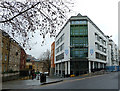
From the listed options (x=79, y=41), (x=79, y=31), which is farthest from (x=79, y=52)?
(x=79, y=31)

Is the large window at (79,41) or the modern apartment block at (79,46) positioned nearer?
the modern apartment block at (79,46)

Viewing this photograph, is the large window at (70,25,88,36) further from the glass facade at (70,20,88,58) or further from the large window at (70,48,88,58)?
the large window at (70,48,88,58)

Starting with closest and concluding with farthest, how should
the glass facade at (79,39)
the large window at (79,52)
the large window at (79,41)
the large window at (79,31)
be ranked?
the large window at (79,52), the glass facade at (79,39), the large window at (79,41), the large window at (79,31)

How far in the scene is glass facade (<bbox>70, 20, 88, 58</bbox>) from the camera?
4925 cm

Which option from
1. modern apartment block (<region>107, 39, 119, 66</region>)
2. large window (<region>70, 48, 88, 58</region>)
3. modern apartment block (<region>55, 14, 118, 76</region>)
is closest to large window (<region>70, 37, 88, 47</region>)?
modern apartment block (<region>55, 14, 118, 76</region>)

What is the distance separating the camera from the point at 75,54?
4928 cm

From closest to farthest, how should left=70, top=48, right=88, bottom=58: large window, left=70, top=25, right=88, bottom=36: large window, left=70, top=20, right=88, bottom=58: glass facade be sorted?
left=70, top=48, right=88, bottom=58: large window, left=70, top=20, right=88, bottom=58: glass facade, left=70, top=25, right=88, bottom=36: large window

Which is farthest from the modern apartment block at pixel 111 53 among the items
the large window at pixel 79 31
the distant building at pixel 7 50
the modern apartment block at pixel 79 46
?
the distant building at pixel 7 50

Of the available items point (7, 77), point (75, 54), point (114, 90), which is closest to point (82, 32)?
point (75, 54)

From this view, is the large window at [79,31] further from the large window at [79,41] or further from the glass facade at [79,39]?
the large window at [79,41]

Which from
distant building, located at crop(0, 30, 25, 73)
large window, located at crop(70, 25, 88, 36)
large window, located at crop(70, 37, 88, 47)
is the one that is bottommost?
distant building, located at crop(0, 30, 25, 73)

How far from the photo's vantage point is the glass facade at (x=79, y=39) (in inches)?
1939

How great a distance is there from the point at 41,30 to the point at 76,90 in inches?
203

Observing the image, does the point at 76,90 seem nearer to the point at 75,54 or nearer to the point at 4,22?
the point at 4,22
